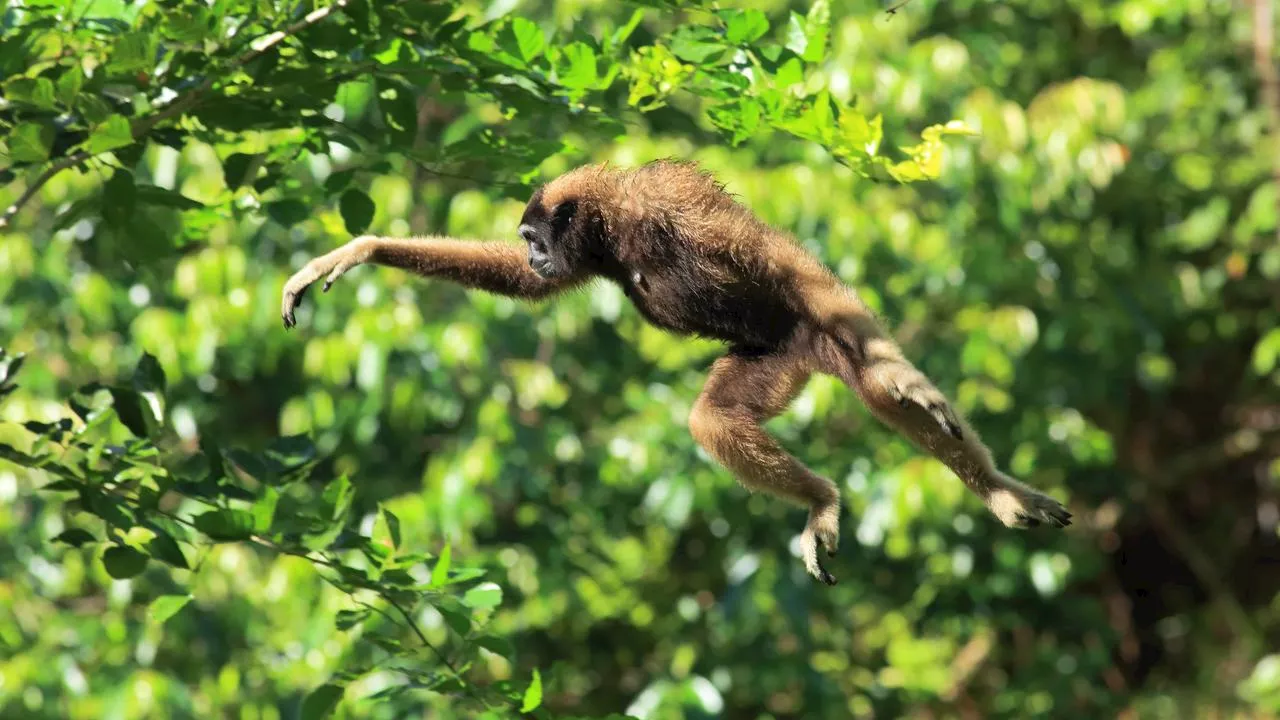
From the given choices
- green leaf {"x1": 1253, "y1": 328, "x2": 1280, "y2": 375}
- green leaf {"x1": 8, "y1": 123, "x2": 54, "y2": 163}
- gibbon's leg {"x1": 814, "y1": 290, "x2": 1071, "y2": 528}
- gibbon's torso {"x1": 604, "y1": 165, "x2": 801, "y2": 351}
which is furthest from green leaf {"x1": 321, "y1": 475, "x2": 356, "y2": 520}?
green leaf {"x1": 1253, "y1": 328, "x2": 1280, "y2": 375}

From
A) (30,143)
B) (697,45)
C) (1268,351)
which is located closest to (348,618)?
(30,143)

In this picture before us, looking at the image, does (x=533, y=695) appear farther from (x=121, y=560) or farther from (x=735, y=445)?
(x=121, y=560)

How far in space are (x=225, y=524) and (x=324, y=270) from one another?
558mm

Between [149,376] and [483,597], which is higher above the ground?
[149,376]

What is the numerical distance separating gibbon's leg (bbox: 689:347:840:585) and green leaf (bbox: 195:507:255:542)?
884 millimetres

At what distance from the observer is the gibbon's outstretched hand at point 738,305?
2861mm

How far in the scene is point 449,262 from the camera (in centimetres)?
329

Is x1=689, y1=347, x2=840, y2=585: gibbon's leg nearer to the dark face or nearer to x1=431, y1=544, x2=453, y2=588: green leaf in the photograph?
the dark face

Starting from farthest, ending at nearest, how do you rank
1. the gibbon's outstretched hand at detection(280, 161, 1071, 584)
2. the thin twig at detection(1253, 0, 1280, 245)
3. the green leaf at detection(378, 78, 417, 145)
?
the thin twig at detection(1253, 0, 1280, 245), the green leaf at detection(378, 78, 417, 145), the gibbon's outstretched hand at detection(280, 161, 1071, 584)

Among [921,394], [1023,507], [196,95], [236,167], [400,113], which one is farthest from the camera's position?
[236,167]

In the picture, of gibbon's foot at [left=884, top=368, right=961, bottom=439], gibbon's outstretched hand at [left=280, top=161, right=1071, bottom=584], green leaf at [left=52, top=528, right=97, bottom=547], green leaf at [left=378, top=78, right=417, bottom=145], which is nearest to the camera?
gibbon's foot at [left=884, top=368, right=961, bottom=439]

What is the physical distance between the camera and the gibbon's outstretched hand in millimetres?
2861

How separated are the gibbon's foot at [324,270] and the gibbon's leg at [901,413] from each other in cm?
96

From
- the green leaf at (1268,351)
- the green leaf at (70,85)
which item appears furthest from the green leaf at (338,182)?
the green leaf at (1268,351)
